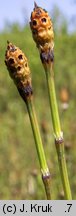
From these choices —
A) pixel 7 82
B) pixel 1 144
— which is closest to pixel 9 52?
pixel 1 144

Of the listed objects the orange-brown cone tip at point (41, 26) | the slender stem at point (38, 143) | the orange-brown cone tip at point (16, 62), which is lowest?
the slender stem at point (38, 143)

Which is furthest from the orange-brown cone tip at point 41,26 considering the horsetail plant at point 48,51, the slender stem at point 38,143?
the slender stem at point 38,143

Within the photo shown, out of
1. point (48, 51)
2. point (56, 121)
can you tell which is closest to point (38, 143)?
point (56, 121)

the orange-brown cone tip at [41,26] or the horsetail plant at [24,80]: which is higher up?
the orange-brown cone tip at [41,26]

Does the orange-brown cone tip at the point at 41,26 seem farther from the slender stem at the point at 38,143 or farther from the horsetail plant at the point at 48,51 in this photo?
the slender stem at the point at 38,143

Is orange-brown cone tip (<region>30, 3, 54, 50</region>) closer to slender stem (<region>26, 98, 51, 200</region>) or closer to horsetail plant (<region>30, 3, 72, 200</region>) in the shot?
horsetail plant (<region>30, 3, 72, 200</region>)

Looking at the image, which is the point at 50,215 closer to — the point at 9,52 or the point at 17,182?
the point at 9,52

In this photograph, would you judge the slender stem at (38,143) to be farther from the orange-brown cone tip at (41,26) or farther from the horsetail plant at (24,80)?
the orange-brown cone tip at (41,26)
